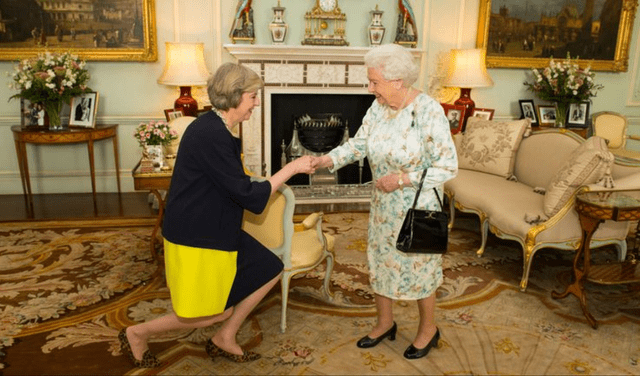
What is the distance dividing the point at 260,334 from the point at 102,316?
97 cm

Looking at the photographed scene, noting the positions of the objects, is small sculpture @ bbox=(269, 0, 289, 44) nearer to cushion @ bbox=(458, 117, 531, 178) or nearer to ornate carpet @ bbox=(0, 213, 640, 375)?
cushion @ bbox=(458, 117, 531, 178)

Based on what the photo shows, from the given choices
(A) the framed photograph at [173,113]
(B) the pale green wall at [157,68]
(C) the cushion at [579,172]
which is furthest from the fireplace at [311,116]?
(C) the cushion at [579,172]

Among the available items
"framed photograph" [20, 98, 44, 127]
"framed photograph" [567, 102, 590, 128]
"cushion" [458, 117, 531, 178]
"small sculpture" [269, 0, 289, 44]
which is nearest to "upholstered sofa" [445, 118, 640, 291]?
"cushion" [458, 117, 531, 178]

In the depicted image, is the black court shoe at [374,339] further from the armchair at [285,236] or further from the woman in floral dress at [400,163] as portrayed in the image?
the armchair at [285,236]

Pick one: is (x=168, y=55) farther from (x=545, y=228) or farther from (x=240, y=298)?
(x=545, y=228)

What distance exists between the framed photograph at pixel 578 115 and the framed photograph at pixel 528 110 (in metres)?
0.36

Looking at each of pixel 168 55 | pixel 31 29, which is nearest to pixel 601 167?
pixel 168 55

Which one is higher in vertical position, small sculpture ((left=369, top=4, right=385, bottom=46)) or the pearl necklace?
small sculpture ((left=369, top=4, right=385, bottom=46))

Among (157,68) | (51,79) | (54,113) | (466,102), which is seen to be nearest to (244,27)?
(157,68)

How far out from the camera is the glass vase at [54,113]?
5.03 metres

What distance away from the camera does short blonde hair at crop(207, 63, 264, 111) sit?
2.23 meters

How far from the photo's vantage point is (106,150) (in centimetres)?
578

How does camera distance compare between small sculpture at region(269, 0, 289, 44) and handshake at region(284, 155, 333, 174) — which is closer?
handshake at region(284, 155, 333, 174)

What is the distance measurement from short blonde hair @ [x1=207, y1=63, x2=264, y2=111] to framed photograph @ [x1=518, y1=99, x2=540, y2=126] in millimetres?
4866
